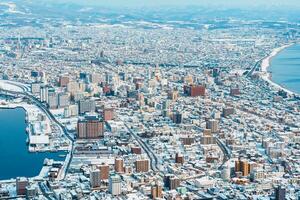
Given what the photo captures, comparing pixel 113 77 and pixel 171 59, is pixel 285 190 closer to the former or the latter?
pixel 113 77

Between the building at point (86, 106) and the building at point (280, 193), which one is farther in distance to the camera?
the building at point (86, 106)

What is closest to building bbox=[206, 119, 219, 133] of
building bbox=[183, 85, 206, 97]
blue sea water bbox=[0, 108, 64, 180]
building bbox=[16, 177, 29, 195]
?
blue sea water bbox=[0, 108, 64, 180]

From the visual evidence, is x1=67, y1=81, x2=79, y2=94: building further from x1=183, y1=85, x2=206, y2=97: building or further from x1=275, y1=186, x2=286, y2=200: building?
x1=275, y1=186, x2=286, y2=200: building

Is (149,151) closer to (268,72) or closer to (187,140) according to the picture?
(187,140)

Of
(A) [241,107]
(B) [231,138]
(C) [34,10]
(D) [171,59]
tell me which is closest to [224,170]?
(B) [231,138]

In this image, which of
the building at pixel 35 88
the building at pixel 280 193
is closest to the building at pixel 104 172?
the building at pixel 280 193

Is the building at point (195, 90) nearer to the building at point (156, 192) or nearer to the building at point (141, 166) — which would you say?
the building at point (141, 166)

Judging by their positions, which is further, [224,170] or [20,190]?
[224,170]

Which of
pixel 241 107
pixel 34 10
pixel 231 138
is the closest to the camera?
pixel 231 138

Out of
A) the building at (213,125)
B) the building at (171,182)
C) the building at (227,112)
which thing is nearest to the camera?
the building at (171,182)
